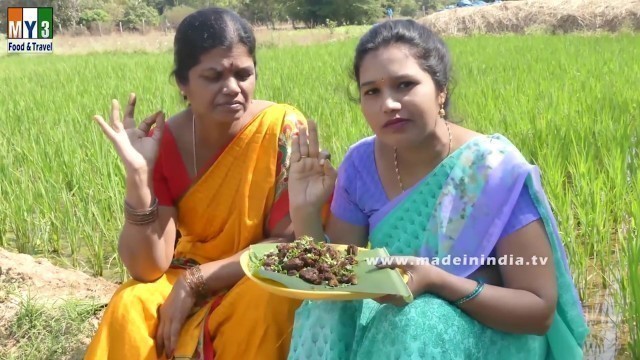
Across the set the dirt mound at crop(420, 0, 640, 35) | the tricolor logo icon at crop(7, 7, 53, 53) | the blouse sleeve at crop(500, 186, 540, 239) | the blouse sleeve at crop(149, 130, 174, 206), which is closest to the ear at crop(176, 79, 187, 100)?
the blouse sleeve at crop(149, 130, 174, 206)

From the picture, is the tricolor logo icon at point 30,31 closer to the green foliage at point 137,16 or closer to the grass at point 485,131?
the grass at point 485,131

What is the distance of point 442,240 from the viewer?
1.47 meters

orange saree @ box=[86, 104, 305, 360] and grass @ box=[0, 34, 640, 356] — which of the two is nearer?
orange saree @ box=[86, 104, 305, 360]

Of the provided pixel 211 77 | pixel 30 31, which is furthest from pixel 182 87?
pixel 30 31

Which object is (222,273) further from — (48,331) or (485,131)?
(485,131)

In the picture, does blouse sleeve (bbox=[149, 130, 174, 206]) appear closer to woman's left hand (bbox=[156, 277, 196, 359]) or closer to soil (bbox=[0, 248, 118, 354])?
woman's left hand (bbox=[156, 277, 196, 359])

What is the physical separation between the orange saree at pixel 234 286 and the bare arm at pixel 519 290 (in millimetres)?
479

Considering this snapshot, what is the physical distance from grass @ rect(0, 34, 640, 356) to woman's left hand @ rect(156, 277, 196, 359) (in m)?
0.66

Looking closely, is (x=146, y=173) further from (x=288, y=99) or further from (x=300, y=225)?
(x=288, y=99)

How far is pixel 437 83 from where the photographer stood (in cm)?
150

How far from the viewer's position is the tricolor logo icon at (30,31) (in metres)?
16.3

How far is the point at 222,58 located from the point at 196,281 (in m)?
0.57

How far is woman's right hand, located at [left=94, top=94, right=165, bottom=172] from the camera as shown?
67.7 inches

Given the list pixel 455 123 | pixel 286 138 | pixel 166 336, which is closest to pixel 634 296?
pixel 455 123
